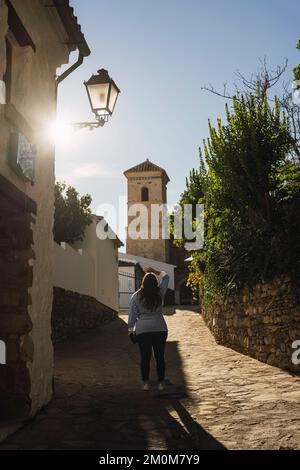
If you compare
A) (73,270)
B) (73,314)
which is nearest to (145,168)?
(73,270)

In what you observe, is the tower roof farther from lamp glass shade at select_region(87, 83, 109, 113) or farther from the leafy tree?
lamp glass shade at select_region(87, 83, 109, 113)

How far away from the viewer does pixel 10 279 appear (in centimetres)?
511

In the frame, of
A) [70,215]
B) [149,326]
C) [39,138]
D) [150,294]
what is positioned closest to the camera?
[39,138]

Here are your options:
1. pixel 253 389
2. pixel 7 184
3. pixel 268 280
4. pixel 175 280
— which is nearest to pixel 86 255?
pixel 268 280

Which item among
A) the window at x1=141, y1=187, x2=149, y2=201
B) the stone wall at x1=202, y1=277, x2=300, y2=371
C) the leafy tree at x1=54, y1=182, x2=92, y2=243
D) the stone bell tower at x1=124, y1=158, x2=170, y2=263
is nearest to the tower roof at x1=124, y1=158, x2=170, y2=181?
the stone bell tower at x1=124, y1=158, x2=170, y2=263

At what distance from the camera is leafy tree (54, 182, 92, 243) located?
1748cm

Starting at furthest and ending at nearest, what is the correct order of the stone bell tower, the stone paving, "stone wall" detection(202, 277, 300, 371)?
1. the stone bell tower
2. "stone wall" detection(202, 277, 300, 371)
3. the stone paving

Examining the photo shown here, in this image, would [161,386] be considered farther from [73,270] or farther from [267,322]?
[73,270]

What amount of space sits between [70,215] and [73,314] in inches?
184

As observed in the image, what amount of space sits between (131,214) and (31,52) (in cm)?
3951

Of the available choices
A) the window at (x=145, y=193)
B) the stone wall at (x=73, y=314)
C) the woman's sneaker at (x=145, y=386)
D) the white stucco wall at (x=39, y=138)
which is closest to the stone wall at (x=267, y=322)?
the woman's sneaker at (x=145, y=386)

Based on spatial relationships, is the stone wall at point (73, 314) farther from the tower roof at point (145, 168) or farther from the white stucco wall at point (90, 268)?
the tower roof at point (145, 168)

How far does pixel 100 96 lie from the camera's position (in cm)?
721

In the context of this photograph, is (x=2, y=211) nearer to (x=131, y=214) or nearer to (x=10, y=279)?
(x=10, y=279)
